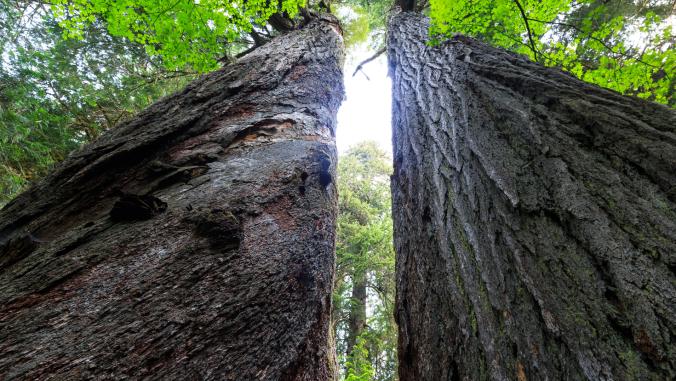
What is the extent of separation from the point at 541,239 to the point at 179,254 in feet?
4.46

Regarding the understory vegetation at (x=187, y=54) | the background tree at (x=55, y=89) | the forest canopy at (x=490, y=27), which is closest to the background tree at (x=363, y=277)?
the understory vegetation at (x=187, y=54)

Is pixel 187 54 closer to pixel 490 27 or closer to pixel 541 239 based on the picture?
pixel 490 27

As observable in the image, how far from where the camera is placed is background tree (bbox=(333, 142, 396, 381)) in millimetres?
7664

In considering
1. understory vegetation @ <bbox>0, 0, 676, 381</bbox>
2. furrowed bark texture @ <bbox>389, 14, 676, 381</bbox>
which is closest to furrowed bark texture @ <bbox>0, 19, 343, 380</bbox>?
furrowed bark texture @ <bbox>389, 14, 676, 381</bbox>

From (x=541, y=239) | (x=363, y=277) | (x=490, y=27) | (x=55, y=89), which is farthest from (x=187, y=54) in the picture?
(x=363, y=277)

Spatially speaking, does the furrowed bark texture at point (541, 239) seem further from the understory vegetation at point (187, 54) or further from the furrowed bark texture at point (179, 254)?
the understory vegetation at point (187, 54)

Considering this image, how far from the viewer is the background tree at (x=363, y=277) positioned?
7.66 meters

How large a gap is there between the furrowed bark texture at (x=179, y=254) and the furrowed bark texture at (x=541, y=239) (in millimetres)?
578

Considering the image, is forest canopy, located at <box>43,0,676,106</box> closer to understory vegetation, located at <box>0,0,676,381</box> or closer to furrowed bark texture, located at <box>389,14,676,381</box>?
understory vegetation, located at <box>0,0,676,381</box>

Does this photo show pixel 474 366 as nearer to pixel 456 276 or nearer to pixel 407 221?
pixel 456 276

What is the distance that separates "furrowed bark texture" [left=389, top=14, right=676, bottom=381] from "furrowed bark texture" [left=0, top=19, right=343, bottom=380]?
578 mm

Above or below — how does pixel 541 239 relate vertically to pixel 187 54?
below

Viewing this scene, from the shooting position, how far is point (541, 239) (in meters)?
1.11

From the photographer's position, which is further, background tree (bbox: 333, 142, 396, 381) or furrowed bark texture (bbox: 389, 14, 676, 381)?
background tree (bbox: 333, 142, 396, 381)
